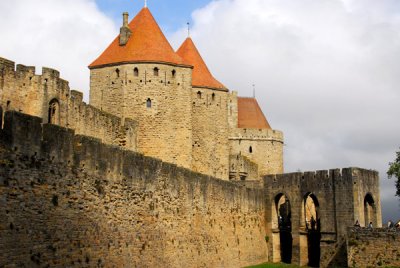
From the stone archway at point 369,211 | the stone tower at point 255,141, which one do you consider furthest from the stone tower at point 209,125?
the stone archway at point 369,211

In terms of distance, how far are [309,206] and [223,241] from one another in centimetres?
1803

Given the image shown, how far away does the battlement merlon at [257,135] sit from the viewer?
151 ft

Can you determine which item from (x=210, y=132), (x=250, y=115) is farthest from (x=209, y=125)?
(x=250, y=115)

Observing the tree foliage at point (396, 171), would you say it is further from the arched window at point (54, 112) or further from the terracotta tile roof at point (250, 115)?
the arched window at point (54, 112)

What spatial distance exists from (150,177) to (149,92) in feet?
40.9

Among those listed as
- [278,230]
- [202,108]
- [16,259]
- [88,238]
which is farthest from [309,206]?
[16,259]

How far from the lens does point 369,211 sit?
34.5 meters

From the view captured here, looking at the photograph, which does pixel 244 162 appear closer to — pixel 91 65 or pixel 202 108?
pixel 202 108

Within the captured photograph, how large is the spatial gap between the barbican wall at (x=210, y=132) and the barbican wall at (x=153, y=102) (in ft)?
8.87

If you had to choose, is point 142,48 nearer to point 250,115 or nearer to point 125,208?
point 125,208

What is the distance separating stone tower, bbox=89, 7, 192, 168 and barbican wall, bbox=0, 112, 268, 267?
5.95 metres

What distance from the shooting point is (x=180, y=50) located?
4172 centimetres

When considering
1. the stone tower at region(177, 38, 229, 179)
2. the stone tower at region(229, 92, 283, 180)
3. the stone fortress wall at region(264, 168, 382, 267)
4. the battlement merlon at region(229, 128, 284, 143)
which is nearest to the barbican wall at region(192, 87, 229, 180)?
→ the stone tower at region(177, 38, 229, 179)

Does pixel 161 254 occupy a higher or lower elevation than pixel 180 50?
lower
